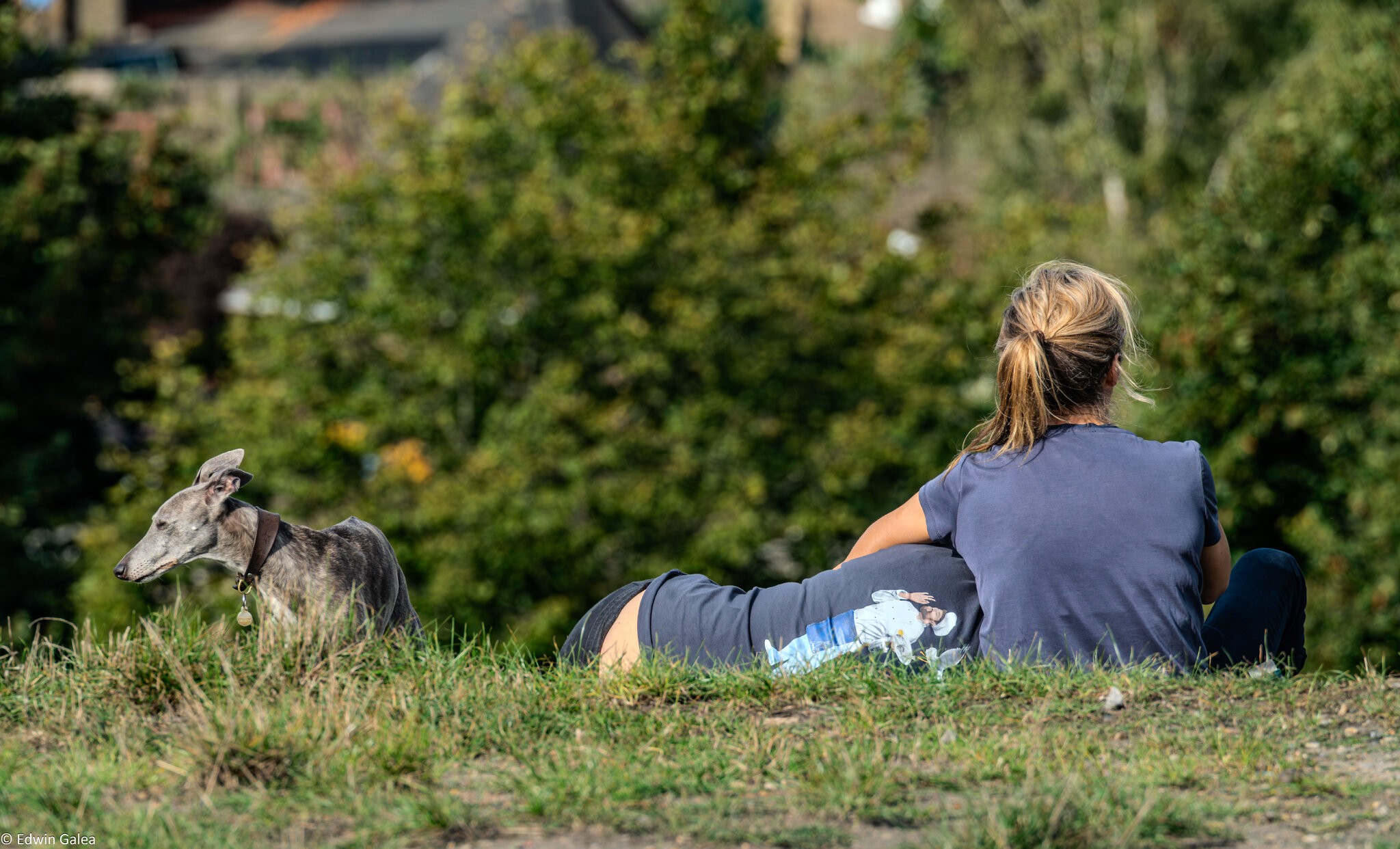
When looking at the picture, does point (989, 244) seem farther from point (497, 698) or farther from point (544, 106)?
point (497, 698)

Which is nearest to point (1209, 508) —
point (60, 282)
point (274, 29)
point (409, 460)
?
point (409, 460)

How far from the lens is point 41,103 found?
37.0ft

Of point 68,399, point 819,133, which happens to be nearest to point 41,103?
point 68,399

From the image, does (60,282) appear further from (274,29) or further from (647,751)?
(274,29)

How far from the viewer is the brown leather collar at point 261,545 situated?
327cm

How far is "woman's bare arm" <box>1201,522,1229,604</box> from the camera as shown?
3.35m

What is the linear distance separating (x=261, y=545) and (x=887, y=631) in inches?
63.7

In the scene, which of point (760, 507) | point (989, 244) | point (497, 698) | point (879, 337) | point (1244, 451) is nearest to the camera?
point (497, 698)

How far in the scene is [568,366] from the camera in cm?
1029

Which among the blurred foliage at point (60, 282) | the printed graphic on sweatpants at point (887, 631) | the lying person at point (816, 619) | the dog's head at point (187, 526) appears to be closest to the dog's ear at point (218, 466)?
the dog's head at point (187, 526)

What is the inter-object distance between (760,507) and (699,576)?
23.0ft

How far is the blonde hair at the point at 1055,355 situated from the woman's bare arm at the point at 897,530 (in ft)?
0.53

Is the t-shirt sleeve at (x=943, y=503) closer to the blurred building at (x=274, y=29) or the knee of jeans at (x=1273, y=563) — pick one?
the knee of jeans at (x=1273, y=563)

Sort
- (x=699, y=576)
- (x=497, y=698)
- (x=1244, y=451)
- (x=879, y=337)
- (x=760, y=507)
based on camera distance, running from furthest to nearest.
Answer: (x=879, y=337) → (x=760, y=507) → (x=1244, y=451) → (x=699, y=576) → (x=497, y=698)
